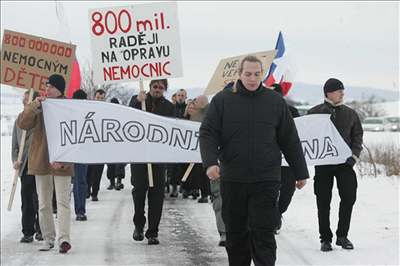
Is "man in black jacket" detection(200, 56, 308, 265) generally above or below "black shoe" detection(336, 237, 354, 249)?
above

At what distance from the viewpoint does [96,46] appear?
9461 mm

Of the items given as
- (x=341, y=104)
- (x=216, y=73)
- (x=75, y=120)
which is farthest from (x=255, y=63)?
(x=216, y=73)

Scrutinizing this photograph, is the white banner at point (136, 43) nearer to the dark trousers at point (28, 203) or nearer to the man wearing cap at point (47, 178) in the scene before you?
the man wearing cap at point (47, 178)

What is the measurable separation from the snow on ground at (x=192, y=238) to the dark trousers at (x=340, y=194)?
0.26 m

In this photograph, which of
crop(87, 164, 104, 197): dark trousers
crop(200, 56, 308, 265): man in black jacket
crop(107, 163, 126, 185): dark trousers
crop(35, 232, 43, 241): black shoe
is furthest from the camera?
crop(107, 163, 126, 185): dark trousers

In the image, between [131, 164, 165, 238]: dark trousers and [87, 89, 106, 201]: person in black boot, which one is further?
[87, 89, 106, 201]: person in black boot

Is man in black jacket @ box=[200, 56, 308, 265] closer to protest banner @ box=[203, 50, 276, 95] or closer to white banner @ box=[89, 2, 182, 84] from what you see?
white banner @ box=[89, 2, 182, 84]

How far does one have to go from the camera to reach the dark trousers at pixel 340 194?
818 centimetres

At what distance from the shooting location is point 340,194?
8273 millimetres

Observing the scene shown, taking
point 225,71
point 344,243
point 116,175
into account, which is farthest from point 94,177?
point 344,243

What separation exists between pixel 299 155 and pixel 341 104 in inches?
100

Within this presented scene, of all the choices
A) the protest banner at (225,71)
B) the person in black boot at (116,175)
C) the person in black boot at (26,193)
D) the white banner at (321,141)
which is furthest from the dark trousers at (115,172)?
the white banner at (321,141)

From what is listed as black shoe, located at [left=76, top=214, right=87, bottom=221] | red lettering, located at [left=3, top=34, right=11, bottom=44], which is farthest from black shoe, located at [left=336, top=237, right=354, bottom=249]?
red lettering, located at [left=3, top=34, right=11, bottom=44]

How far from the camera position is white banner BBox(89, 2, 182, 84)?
30.8ft
